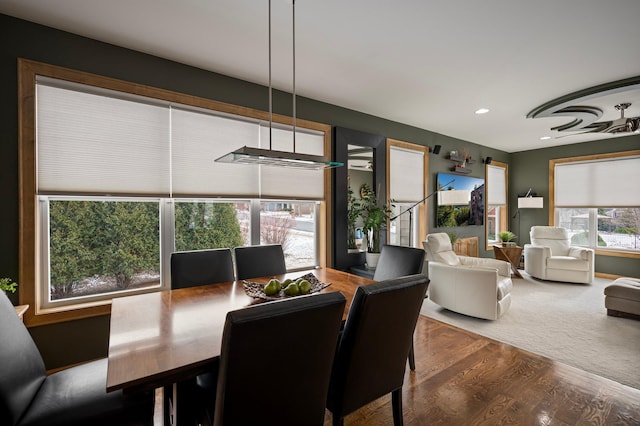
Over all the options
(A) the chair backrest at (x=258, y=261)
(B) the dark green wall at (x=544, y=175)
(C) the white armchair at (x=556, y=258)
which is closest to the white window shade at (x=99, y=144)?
(A) the chair backrest at (x=258, y=261)

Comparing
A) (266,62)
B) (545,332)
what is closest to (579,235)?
(545,332)

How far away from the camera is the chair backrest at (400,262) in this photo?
2520 millimetres

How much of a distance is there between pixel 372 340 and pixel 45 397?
1537 mm

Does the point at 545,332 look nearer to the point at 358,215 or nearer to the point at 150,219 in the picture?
the point at 358,215

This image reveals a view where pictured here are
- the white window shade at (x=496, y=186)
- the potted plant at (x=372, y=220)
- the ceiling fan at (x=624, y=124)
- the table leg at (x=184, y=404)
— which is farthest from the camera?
the white window shade at (x=496, y=186)

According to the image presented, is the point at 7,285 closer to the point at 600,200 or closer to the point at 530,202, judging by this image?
the point at 530,202

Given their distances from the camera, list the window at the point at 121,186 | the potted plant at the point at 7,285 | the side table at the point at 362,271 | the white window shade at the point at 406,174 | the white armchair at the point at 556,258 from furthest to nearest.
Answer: the white armchair at the point at 556,258
the white window shade at the point at 406,174
the side table at the point at 362,271
the window at the point at 121,186
the potted plant at the point at 7,285

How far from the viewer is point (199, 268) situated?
246cm

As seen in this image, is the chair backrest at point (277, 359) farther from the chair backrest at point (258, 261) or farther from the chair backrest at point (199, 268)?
the chair backrest at point (258, 261)

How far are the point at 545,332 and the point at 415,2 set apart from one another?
350 centimetres

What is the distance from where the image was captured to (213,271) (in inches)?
98.9

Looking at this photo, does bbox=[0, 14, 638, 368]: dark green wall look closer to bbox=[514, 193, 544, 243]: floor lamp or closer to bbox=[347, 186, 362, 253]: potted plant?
bbox=[347, 186, 362, 253]: potted plant

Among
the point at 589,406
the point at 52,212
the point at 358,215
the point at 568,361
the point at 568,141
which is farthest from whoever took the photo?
the point at 568,141

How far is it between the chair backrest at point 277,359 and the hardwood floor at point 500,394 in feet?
3.05
